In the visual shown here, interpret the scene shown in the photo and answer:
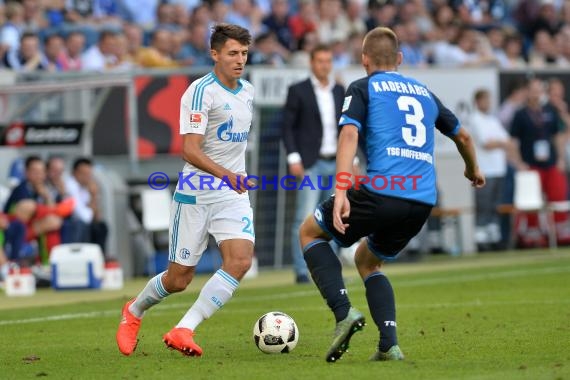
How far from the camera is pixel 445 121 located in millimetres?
8406

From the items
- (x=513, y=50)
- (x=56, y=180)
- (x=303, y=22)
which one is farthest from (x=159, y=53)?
(x=513, y=50)

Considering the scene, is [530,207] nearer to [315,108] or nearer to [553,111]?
[553,111]

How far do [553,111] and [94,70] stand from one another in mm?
8349

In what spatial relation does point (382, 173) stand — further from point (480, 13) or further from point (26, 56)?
point (480, 13)

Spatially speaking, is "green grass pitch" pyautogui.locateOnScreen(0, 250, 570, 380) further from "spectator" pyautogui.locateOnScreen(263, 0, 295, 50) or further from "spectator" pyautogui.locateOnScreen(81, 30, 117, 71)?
"spectator" pyautogui.locateOnScreen(263, 0, 295, 50)

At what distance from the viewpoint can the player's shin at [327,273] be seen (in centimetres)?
814

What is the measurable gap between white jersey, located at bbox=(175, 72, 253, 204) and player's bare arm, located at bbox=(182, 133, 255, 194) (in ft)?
0.19

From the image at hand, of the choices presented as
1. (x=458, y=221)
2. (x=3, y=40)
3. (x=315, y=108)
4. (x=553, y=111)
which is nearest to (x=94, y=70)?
(x=3, y=40)

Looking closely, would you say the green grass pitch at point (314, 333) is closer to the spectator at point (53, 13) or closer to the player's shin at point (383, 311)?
the player's shin at point (383, 311)

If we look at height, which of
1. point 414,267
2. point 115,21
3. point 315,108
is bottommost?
point 414,267

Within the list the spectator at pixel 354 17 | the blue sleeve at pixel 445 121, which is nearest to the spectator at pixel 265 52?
the spectator at pixel 354 17

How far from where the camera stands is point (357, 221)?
317 inches

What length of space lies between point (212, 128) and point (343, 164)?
1451mm

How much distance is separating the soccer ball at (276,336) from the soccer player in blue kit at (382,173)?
2.90 feet
